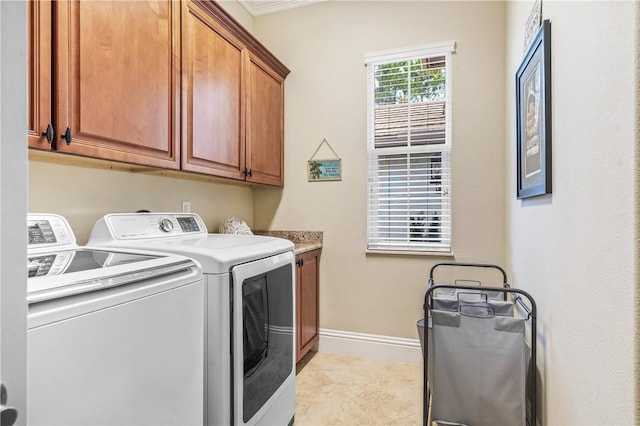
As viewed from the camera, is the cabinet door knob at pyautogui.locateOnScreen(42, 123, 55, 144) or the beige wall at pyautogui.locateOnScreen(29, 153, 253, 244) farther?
the beige wall at pyautogui.locateOnScreen(29, 153, 253, 244)

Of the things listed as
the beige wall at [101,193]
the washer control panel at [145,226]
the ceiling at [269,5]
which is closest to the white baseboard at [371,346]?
the beige wall at [101,193]

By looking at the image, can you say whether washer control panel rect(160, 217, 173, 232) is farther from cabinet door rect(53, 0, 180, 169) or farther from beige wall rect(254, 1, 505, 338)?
beige wall rect(254, 1, 505, 338)

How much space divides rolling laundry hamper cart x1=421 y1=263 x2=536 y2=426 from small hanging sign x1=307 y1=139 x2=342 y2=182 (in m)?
1.51

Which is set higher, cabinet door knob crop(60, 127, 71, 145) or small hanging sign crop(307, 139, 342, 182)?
small hanging sign crop(307, 139, 342, 182)

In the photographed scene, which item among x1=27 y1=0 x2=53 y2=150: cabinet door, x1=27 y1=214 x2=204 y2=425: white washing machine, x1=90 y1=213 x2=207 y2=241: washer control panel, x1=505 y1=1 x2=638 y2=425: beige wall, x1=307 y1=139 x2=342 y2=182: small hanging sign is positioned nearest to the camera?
x1=27 y1=214 x2=204 y2=425: white washing machine

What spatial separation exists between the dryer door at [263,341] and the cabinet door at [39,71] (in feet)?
2.70

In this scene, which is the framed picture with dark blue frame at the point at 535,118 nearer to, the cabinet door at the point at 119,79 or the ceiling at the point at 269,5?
the cabinet door at the point at 119,79

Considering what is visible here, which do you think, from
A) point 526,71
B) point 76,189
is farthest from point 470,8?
point 76,189

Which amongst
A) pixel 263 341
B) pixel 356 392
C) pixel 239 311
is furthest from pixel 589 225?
pixel 356 392

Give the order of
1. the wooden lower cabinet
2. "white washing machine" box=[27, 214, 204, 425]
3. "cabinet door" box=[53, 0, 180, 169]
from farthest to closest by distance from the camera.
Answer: the wooden lower cabinet, "cabinet door" box=[53, 0, 180, 169], "white washing machine" box=[27, 214, 204, 425]

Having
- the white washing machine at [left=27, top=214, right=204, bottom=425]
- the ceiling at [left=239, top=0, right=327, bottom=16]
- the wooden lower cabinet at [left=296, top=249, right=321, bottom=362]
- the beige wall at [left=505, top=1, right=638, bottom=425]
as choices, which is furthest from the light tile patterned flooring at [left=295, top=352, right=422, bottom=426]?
the ceiling at [left=239, top=0, right=327, bottom=16]

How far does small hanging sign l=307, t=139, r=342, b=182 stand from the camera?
9.16 feet

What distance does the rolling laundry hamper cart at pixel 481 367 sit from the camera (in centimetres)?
141

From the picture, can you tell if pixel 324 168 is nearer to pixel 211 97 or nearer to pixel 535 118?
pixel 211 97
